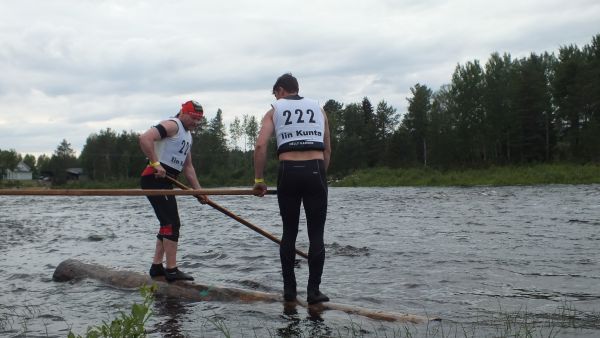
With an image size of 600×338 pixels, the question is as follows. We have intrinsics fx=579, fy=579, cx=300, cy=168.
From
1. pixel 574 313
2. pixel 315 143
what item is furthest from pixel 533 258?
pixel 315 143

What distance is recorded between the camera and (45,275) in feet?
31.3

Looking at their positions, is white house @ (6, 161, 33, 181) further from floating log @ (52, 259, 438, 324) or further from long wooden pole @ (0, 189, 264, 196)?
→ long wooden pole @ (0, 189, 264, 196)

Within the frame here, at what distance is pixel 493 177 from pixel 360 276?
144ft

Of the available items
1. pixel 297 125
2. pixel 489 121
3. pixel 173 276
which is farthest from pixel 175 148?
pixel 489 121

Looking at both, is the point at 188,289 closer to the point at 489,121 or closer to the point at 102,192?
the point at 102,192

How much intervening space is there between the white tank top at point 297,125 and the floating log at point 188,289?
174 centimetres

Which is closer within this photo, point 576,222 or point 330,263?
point 330,263

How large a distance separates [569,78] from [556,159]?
11.5m

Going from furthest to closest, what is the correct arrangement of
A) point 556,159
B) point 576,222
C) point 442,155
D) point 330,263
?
point 442,155, point 556,159, point 576,222, point 330,263

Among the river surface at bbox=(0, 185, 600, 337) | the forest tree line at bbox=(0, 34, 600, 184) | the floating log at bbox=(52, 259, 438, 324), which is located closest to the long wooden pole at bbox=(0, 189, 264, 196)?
the floating log at bbox=(52, 259, 438, 324)

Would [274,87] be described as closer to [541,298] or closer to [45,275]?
[541,298]

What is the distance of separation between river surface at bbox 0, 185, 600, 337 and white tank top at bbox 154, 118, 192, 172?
1.76 meters

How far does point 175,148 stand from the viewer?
7.64m

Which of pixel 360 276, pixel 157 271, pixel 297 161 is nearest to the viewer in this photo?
pixel 297 161
